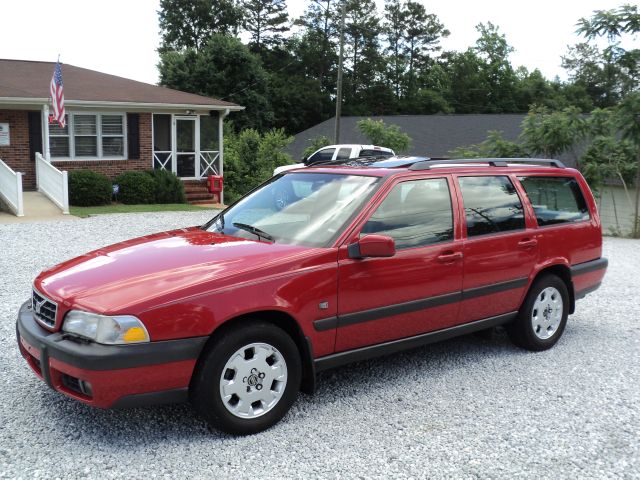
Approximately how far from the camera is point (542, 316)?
19.1 ft

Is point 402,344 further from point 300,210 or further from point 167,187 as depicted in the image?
point 167,187

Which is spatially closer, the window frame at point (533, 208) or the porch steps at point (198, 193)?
the window frame at point (533, 208)

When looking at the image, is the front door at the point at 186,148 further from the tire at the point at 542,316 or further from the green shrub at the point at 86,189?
the tire at the point at 542,316

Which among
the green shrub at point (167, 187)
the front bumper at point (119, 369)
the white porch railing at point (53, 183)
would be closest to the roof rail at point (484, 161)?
the front bumper at point (119, 369)

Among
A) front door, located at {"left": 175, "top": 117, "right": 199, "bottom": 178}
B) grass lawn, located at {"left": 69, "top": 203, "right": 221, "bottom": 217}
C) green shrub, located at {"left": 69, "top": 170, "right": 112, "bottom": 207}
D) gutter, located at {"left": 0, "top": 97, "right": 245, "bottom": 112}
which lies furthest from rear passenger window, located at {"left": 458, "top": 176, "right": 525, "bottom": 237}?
front door, located at {"left": 175, "top": 117, "right": 199, "bottom": 178}

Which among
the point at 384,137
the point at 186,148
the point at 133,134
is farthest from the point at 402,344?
the point at 384,137

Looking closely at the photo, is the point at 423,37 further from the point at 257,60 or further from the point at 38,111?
the point at 38,111

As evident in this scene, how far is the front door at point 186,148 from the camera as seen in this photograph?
71.5 ft

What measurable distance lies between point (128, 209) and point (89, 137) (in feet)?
13.2

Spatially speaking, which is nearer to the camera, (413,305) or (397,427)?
(397,427)

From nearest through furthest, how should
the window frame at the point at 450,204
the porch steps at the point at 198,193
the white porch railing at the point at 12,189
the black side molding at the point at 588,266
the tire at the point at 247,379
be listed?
the tire at the point at 247,379, the window frame at the point at 450,204, the black side molding at the point at 588,266, the white porch railing at the point at 12,189, the porch steps at the point at 198,193

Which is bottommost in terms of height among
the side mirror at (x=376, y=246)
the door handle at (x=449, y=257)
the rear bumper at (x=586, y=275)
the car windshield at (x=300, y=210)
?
the rear bumper at (x=586, y=275)

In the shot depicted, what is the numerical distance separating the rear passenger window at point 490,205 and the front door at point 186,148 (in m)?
17.4

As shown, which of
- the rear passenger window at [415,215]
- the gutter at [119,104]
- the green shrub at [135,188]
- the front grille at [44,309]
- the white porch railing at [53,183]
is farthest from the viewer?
the green shrub at [135,188]
